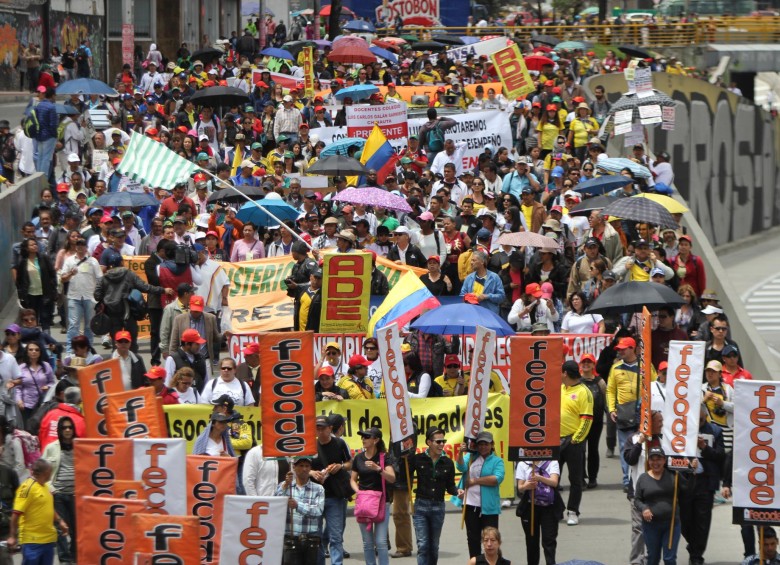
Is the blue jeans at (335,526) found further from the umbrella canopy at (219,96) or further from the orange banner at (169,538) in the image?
the umbrella canopy at (219,96)

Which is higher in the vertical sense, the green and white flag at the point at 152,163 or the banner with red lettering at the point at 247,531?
the green and white flag at the point at 152,163

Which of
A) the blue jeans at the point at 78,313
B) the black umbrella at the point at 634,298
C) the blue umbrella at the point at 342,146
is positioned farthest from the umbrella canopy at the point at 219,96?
the black umbrella at the point at 634,298

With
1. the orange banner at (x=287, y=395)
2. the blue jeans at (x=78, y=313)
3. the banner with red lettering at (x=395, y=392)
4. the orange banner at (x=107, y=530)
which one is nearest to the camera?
the orange banner at (x=107, y=530)

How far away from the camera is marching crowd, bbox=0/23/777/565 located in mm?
14148

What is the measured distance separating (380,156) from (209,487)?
39.7 ft

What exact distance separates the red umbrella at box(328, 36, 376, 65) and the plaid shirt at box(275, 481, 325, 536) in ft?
82.6

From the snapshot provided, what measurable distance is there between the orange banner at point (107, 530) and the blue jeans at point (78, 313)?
26.0 feet

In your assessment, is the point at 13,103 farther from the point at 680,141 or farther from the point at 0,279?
the point at 0,279

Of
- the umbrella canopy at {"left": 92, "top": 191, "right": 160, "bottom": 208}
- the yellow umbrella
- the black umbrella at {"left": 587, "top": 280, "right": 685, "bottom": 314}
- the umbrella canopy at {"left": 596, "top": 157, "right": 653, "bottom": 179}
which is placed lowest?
the black umbrella at {"left": 587, "top": 280, "right": 685, "bottom": 314}

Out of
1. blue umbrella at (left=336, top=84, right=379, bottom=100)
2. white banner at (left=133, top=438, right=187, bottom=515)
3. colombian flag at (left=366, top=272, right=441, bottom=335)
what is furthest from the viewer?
blue umbrella at (left=336, top=84, right=379, bottom=100)

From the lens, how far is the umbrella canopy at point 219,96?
30125 millimetres

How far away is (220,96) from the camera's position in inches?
1187

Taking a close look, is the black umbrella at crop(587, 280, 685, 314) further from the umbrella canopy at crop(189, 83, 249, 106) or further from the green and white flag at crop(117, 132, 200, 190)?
the umbrella canopy at crop(189, 83, 249, 106)

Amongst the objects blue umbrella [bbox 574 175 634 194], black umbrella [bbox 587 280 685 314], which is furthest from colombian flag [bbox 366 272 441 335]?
blue umbrella [bbox 574 175 634 194]
